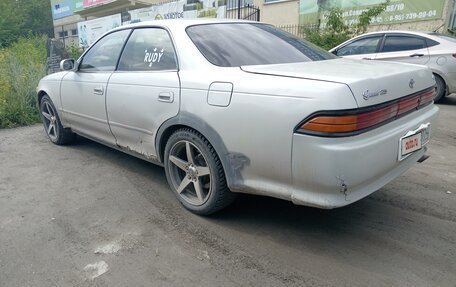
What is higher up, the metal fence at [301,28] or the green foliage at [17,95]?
the metal fence at [301,28]

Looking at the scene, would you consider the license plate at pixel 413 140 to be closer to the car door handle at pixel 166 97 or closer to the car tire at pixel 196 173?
the car tire at pixel 196 173

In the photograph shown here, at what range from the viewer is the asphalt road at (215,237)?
227 cm

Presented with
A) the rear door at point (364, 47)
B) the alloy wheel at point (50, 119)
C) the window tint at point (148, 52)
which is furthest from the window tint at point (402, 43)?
the alloy wheel at point (50, 119)

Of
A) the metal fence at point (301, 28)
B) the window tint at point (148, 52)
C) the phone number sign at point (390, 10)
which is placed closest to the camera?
the window tint at point (148, 52)

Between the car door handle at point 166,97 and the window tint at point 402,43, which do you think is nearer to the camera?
the car door handle at point 166,97

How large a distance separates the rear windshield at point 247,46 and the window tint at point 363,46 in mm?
4951

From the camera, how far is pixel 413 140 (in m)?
2.50

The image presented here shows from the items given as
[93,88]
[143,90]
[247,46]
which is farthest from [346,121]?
[93,88]

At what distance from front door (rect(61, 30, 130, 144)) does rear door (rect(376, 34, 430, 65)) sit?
5822mm

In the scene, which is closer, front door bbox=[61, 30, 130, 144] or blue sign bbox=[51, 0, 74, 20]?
front door bbox=[61, 30, 130, 144]

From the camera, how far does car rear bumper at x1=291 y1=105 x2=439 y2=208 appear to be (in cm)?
204

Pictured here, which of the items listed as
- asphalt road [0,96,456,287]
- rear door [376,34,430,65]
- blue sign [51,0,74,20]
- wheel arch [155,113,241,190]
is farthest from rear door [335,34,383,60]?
blue sign [51,0,74,20]

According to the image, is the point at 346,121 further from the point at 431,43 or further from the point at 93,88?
the point at 431,43

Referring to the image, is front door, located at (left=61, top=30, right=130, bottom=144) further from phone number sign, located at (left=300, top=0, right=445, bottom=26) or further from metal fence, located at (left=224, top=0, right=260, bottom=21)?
metal fence, located at (left=224, top=0, right=260, bottom=21)
